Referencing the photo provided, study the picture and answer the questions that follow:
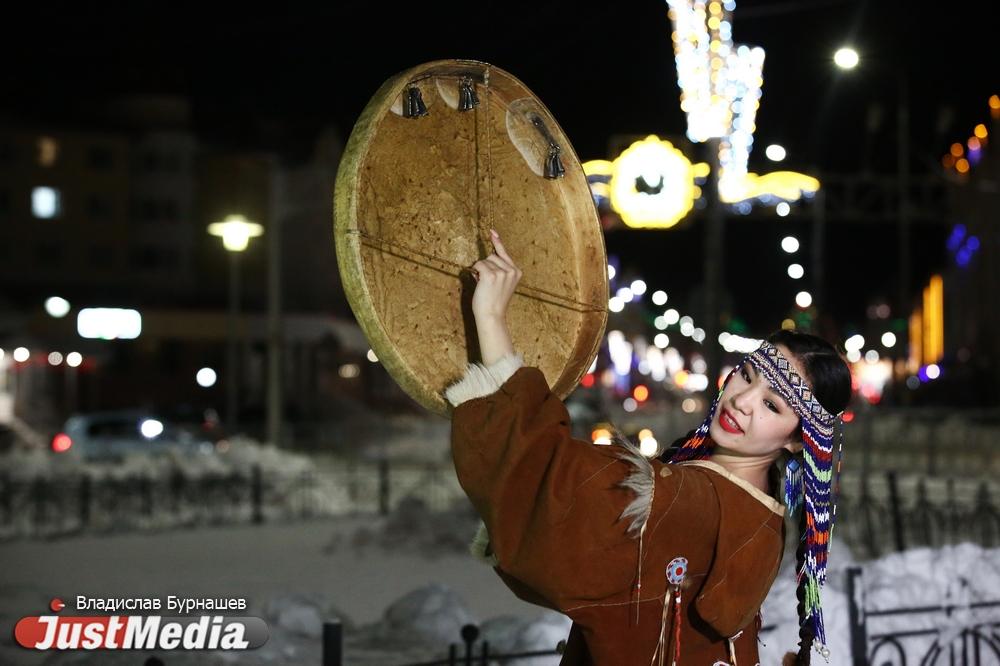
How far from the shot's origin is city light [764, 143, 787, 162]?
2202 cm

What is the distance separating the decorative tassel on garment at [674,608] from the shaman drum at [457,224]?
1.97ft

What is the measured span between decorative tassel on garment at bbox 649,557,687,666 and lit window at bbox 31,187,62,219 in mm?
53890

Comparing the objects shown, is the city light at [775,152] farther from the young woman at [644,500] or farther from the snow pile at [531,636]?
the young woman at [644,500]

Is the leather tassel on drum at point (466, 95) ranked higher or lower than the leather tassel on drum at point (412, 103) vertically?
higher

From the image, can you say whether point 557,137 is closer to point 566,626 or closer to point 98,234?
point 566,626

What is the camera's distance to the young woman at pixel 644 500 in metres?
2.32

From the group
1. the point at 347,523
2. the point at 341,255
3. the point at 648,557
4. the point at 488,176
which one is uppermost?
the point at 488,176

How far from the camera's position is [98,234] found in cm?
5281

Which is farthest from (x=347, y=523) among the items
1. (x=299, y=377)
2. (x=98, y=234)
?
(x=98, y=234)

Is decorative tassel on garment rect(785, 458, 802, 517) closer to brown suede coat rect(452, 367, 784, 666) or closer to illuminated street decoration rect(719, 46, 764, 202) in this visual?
brown suede coat rect(452, 367, 784, 666)

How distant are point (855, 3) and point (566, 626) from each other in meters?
13.4

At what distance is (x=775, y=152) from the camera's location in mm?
22047

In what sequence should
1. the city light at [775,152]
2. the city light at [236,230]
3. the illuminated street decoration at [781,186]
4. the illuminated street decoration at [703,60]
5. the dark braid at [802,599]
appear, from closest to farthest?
1. the dark braid at [802,599]
2. the illuminated street decoration at [703,60]
3. the city light at [236,230]
4. the city light at [775,152]
5. the illuminated street decoration at [781,186]

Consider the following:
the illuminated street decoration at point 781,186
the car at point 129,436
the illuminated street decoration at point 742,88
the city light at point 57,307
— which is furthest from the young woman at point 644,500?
the city light at point 57,307
